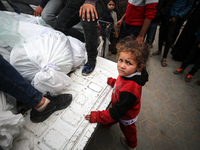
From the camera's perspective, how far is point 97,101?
3.88 ft

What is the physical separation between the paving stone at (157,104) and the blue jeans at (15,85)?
6.02 ft

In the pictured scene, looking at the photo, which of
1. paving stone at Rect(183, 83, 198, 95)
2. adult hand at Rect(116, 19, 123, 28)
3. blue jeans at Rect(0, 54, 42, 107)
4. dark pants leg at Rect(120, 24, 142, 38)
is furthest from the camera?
adult hand at Rect(116, 19, 123, 28)

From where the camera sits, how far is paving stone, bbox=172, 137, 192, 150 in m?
1.43

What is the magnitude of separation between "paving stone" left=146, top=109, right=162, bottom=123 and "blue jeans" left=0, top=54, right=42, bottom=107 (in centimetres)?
167

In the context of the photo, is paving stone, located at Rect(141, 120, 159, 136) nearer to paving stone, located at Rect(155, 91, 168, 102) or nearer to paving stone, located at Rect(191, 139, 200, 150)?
paving stone, located at Rect(191, 139, 200, 150)

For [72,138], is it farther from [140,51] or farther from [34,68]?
[140,51]

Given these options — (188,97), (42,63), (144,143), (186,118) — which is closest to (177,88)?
(188,97)

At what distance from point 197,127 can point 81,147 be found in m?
1.87

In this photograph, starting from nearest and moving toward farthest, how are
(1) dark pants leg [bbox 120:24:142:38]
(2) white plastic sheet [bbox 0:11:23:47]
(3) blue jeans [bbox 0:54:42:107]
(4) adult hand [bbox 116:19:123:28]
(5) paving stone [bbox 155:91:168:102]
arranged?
(3) blue jeans [bbox 0:54:42:107] < (2) white plastic sheet [bbox 0:11:23:47] < (1) dark pants leg [bbox 120:24:142:38] < (5) paving stone [bbox 155:91:168:102] < (4) adult hand [bbox 116:19:123:28]

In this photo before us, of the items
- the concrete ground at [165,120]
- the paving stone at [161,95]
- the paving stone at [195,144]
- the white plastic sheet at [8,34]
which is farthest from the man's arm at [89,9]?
the paving stone at [195,144]

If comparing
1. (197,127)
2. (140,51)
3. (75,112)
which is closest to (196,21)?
(197,127)

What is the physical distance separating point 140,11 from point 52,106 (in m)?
1.78

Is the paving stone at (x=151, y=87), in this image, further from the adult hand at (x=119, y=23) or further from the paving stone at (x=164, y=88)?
the adult hand at (x=119, y=23)

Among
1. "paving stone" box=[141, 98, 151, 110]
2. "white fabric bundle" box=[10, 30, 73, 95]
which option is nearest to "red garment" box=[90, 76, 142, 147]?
"white fabric bundle" box=[10, 30, 73, 95]
